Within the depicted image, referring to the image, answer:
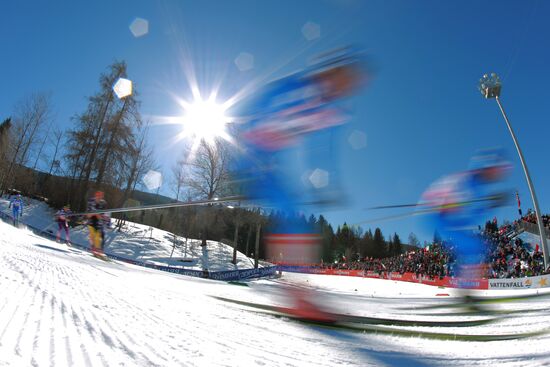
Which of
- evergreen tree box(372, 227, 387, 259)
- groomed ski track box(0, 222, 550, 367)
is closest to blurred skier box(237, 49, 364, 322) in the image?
groomed ski track box(0, 222, 550, 367)

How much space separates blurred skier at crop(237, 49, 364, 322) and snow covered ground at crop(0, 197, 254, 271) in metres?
15.5

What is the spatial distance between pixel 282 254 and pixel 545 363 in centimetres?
261

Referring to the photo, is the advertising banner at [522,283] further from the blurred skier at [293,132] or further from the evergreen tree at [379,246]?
the evergreen tree at [379,246]

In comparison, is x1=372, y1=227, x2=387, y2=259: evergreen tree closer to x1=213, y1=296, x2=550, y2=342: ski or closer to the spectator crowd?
the spectator crowd

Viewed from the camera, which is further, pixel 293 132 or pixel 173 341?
pixel 293 132

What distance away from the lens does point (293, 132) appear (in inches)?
123

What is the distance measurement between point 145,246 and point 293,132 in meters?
19.2

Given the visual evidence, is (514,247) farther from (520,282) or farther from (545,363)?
(545,363)

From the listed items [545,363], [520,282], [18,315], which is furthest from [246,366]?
[520,282]

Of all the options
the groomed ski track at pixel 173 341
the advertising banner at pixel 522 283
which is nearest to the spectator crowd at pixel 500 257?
the advertising banner at pixel 522 283

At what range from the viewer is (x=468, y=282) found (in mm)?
5848

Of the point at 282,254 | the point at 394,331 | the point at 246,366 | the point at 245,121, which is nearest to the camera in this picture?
the point at 246,366

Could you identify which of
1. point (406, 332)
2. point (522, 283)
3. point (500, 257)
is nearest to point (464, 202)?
point (406, 332)

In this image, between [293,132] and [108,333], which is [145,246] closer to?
[293,132]
